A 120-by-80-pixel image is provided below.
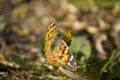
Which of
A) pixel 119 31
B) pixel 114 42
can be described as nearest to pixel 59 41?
pixel 114 42

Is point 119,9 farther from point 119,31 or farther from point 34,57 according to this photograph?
point 34,57

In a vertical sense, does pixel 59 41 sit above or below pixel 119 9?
below

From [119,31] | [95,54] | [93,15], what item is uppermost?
[93,15]

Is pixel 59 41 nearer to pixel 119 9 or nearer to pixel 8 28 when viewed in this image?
pixel 8 28

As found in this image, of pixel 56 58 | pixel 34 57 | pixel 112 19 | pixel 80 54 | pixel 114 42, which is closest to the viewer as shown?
pixel 56 58

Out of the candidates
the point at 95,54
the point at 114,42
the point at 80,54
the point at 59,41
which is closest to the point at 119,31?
the point at 114,42

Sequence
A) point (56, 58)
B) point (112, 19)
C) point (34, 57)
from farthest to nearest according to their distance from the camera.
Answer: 1. point (112, 19)
2. point (34, 57)
3. point (56, 58)

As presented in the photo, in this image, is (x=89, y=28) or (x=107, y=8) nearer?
(x=89, y=28)
